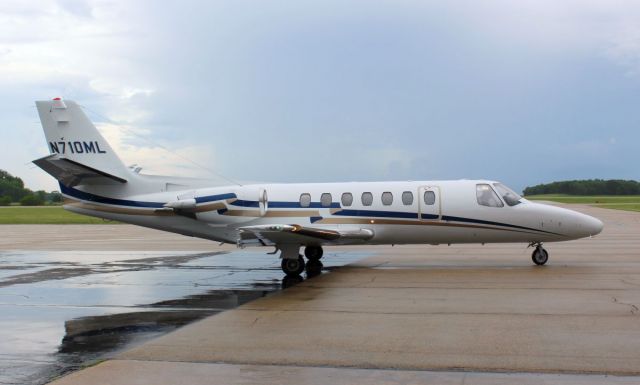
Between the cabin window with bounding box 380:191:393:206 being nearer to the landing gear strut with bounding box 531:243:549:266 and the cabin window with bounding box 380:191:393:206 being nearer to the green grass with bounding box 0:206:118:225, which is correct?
the landing gear strut with bounding box 531:243:549:266

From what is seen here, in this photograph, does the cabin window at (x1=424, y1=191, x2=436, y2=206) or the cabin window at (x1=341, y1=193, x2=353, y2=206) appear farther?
the cabin window at (x1=341, y1=193, x2=353, y2=206)

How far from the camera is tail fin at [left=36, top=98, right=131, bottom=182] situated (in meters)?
19.8

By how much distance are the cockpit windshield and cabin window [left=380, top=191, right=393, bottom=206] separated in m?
2.86

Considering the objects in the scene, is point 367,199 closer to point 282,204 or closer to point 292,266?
point 282,204

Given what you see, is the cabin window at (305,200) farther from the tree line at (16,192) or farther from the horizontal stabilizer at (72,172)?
the tree line at (16,192)

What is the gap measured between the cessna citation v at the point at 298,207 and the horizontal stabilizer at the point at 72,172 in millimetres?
27

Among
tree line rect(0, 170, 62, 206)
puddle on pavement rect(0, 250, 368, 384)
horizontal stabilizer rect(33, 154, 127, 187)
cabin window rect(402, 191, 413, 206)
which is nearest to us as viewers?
puddle on pavement rect(0, 250, 368, 384)

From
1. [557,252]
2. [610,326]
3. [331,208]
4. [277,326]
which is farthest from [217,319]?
[557,252]

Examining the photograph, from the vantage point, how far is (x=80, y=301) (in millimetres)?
13422

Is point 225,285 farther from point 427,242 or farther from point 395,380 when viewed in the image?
point 395,380

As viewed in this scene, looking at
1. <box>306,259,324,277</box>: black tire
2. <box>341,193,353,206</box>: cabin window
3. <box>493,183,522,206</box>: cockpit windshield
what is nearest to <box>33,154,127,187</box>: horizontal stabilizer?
<box>306,259,324,277</box>: black tire

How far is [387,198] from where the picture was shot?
1820cm

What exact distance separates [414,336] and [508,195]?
9.88 meters

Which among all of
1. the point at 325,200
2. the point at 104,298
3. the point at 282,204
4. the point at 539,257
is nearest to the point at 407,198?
the point at 325,200
